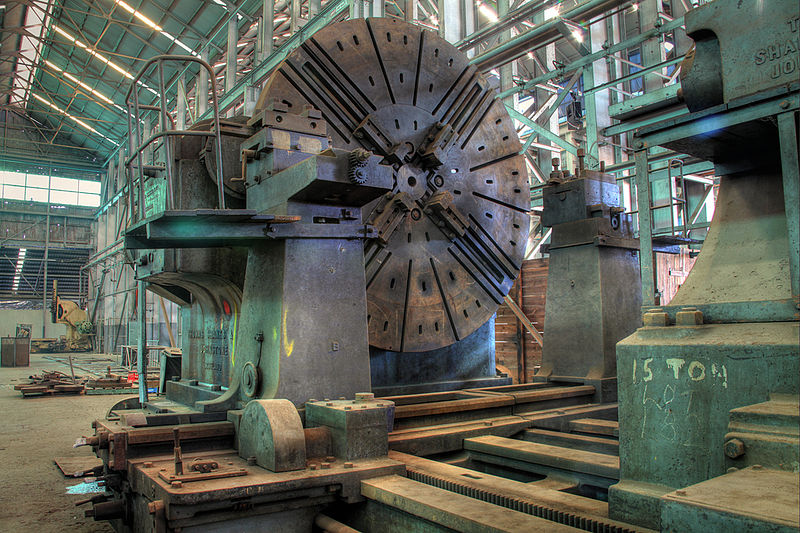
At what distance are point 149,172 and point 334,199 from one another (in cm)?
166

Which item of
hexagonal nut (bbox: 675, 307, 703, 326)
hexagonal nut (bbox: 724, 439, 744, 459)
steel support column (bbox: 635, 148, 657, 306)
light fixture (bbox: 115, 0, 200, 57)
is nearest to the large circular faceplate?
steel support column (bbox: 635, 148, 657, 306)

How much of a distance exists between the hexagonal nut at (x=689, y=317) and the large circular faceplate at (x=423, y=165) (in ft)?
8.28

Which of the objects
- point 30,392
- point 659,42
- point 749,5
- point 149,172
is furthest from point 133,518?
point 30,392

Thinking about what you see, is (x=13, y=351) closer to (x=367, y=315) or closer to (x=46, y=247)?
(x=46, y=247)

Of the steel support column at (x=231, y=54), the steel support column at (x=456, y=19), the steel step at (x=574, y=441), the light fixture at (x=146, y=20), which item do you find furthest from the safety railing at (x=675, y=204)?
the light fixture at (x=146, y=20)

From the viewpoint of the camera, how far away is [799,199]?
194 cm

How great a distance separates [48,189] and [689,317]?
3037 centimetres

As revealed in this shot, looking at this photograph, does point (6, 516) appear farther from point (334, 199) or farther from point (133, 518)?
point (334, 199)

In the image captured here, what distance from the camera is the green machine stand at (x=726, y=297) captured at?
1.90 meters

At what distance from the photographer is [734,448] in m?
1.75

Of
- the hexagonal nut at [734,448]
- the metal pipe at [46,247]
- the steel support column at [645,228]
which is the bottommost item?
the hexagonal nut at [734,448]

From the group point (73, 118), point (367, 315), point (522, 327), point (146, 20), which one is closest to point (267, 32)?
point (146, 20)

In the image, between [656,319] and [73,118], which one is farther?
[73,118]

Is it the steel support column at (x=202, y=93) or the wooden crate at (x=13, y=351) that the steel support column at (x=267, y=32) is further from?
the wooden crate at (x=13, y=351)
